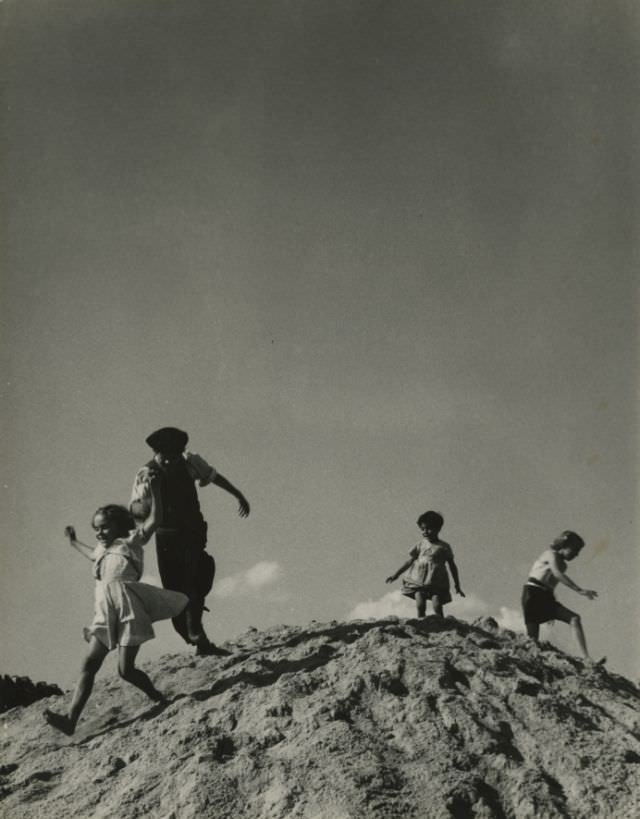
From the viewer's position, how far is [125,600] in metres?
6.52

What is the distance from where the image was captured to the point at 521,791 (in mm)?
5367

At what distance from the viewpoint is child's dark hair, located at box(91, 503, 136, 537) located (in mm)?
6773

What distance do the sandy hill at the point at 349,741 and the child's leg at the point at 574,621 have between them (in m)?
1.32

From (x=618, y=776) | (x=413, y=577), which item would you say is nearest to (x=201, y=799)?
(x=618, y=776)

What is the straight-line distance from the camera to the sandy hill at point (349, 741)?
5297 millimetres

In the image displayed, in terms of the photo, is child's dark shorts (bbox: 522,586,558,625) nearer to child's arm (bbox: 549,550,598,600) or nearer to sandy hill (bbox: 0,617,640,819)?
child's arm (bbox: 549,550,598,600)

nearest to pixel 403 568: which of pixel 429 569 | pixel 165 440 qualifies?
pixel 429 569

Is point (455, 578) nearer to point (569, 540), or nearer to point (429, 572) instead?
point (429, 572)

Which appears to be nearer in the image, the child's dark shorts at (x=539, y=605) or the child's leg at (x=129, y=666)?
the child's leg at (x=129, y=666)

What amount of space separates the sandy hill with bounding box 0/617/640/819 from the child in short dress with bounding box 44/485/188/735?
0.40m

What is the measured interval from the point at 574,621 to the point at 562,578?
49 cm

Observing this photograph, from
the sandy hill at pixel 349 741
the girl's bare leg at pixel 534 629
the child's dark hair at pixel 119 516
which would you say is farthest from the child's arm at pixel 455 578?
the child's dark hair at pixel 119 516

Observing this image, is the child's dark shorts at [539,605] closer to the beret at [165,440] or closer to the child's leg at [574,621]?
the child's leg at [574,621]

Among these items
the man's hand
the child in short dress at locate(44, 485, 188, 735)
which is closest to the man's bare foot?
the child in short dress at locate(44, 485, 188, 735)
